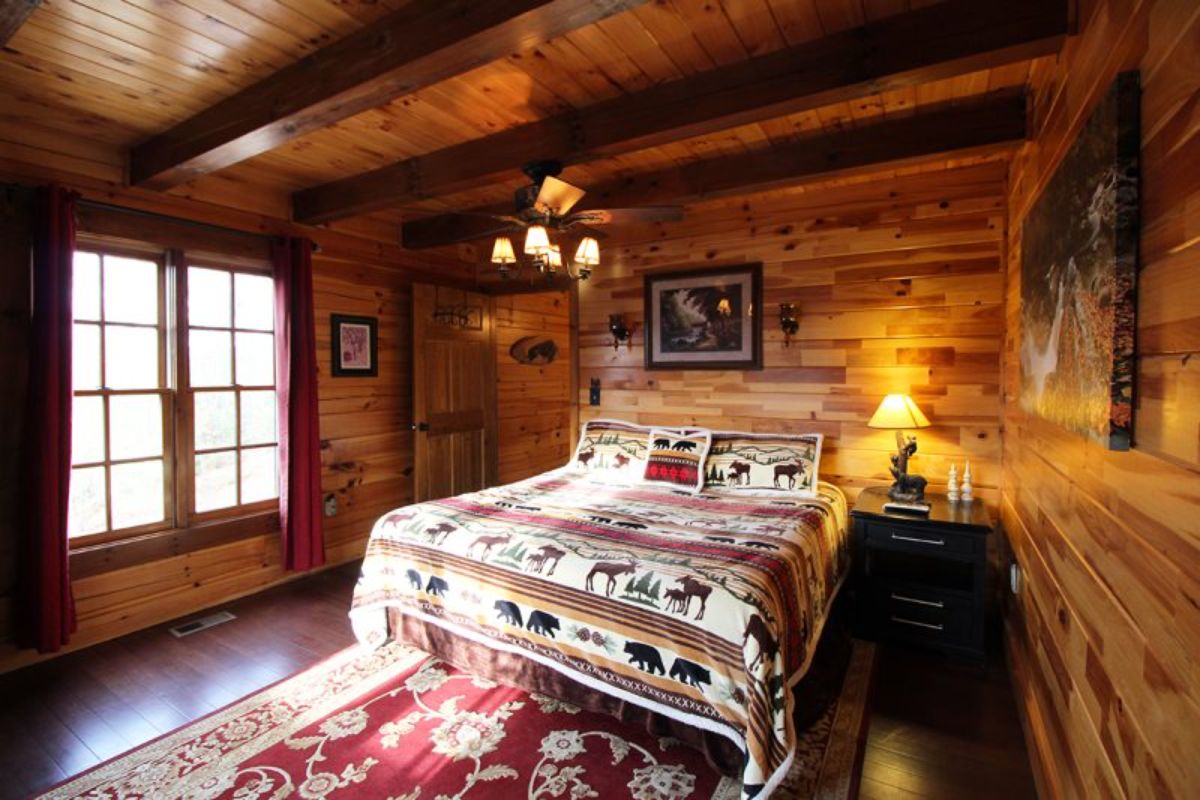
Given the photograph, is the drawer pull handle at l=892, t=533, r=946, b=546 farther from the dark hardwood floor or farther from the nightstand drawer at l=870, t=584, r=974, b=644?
the dark hardwood floor

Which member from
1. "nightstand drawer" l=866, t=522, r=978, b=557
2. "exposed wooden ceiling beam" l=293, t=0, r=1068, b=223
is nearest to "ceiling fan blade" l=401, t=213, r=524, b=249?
"exposed wooden ceiling beam" l=293, t=0, r=1068, b=223

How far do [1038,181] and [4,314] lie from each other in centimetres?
451

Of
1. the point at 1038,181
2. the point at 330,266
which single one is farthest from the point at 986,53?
the point at 330,266

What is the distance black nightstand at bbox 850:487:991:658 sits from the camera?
2.65 meters

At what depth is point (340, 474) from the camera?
13.5 ft

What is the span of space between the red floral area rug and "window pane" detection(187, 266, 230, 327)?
2169 millimetres

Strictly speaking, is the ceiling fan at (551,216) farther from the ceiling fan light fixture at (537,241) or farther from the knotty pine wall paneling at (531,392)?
the knotty pine wall paneling at (531,392)

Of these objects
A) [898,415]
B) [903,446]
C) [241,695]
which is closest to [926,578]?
[903,446]

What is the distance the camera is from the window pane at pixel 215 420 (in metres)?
3.44

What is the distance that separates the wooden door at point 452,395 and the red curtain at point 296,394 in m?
0.79

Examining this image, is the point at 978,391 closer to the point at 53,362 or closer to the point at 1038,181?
the point at 1038,181

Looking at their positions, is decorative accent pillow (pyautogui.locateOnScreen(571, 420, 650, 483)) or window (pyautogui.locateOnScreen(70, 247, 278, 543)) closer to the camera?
window (pyautogui.locateOnScreen(70, 247, 278, 543))


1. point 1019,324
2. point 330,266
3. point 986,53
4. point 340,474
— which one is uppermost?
point 986,53

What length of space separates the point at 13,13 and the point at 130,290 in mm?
1852
